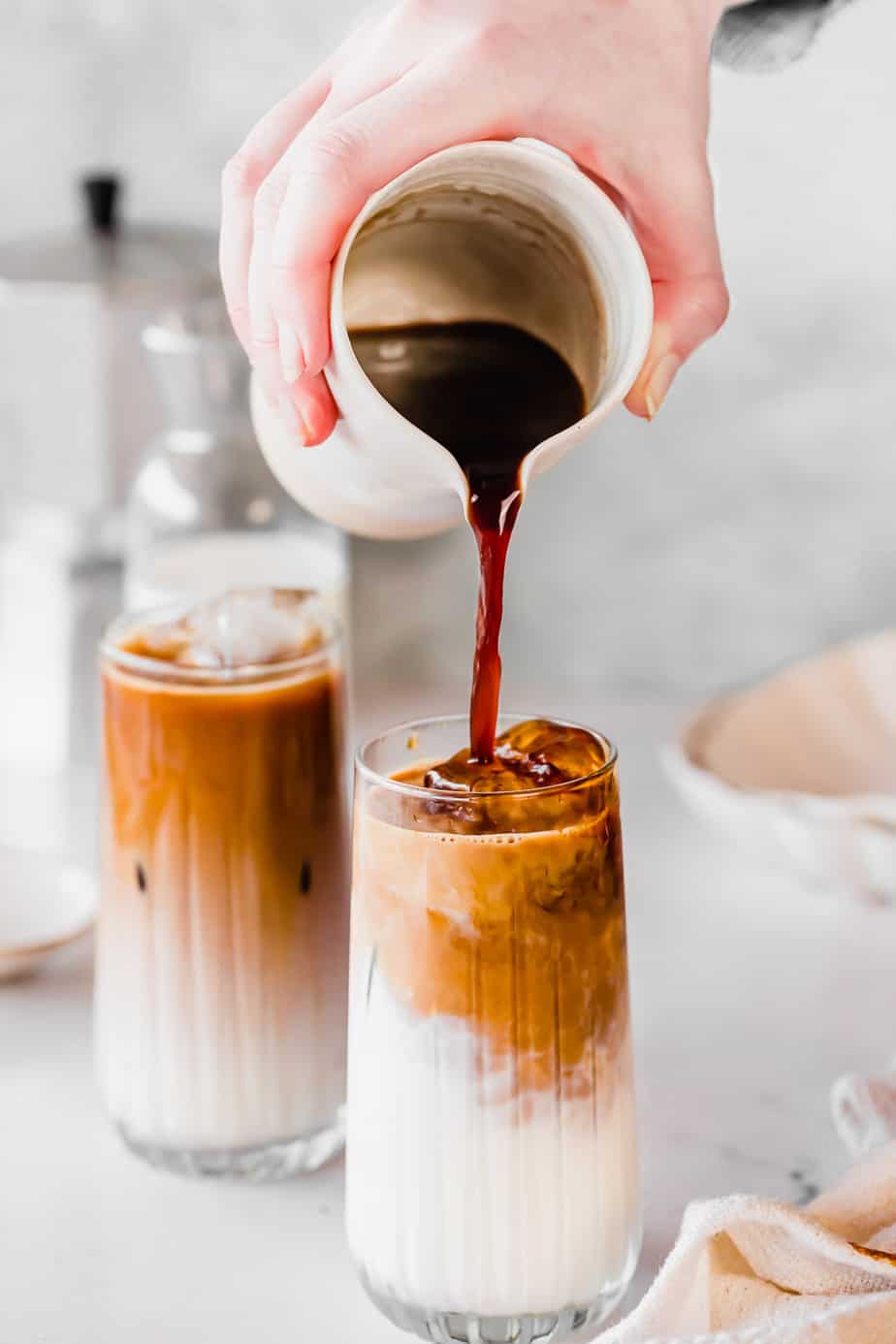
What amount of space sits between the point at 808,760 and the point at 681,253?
0.60 m

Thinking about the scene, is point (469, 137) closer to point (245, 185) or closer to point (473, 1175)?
point (245, 185)

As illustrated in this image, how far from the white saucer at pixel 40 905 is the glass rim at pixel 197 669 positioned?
278 mm

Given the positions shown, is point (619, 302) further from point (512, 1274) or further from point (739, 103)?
point (739, 103)

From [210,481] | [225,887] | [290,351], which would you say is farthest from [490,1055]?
[210,481]

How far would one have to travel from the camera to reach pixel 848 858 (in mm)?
1068

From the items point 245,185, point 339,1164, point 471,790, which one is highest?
point 245,185

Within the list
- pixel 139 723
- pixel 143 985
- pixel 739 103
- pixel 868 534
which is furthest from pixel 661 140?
pixel 868 534

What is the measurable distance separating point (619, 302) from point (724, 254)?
80 centimetres

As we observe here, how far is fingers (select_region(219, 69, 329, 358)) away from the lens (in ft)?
2.45

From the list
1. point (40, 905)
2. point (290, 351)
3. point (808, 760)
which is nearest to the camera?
point (290, 351)

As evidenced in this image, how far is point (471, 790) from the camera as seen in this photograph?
654 millimetres

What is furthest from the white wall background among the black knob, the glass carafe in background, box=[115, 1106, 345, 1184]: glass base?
box=[115, 1106, 345, 1184]: glass base

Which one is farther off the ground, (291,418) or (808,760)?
(291,418)

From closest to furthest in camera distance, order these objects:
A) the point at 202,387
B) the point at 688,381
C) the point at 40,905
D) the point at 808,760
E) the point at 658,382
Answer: the point at 658,382, the point at 40,905, the point at 202,387, the point at 808,760, the point at 688,381
